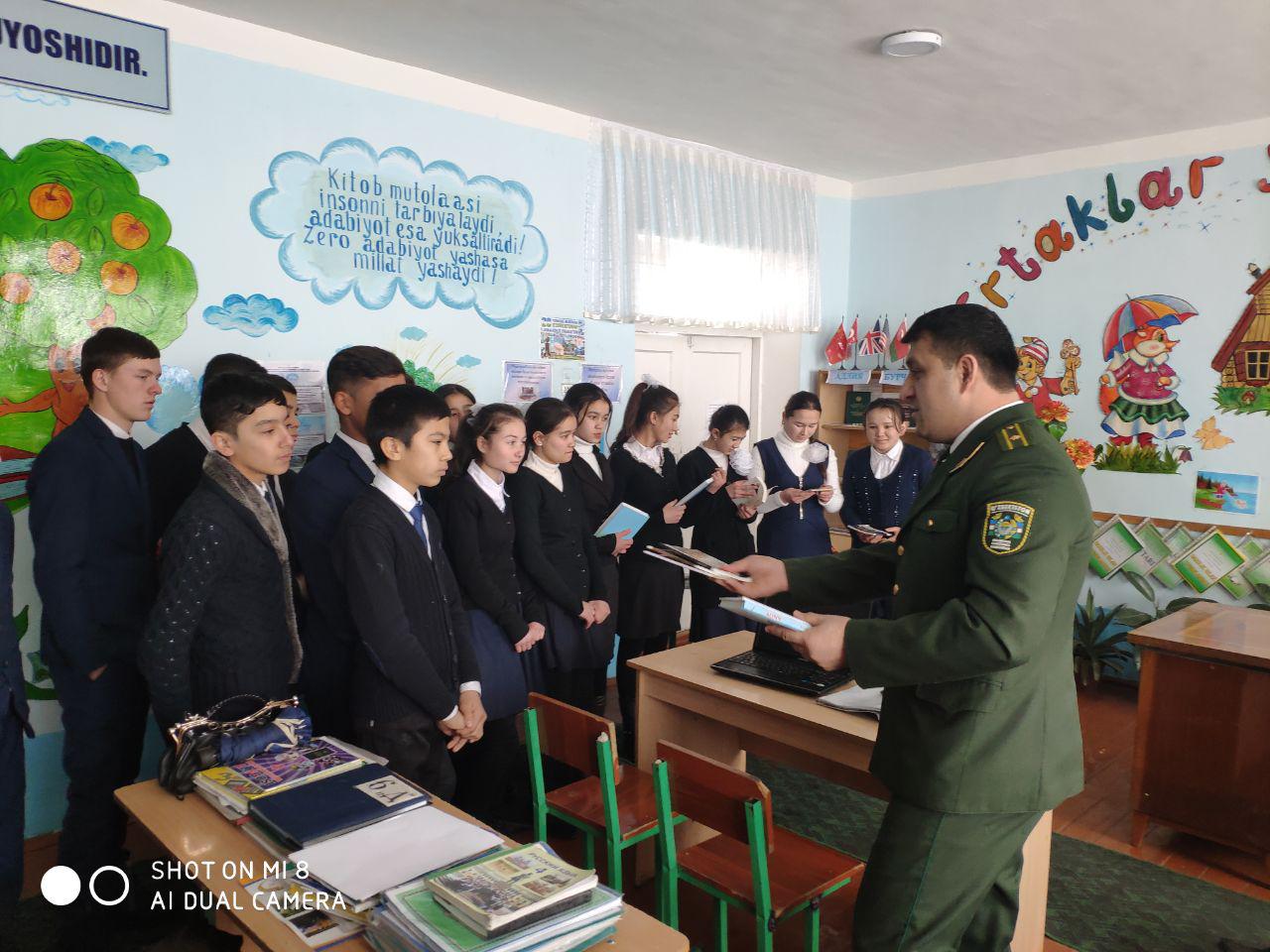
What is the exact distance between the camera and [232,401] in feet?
7.25

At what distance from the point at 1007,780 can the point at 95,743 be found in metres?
2.41

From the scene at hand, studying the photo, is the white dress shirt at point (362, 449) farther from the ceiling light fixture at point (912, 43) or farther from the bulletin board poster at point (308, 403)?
the ceiling light fixture at point (912, 43)

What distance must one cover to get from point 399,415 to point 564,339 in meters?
2.27

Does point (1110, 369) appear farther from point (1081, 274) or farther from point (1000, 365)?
point (1000, 365)

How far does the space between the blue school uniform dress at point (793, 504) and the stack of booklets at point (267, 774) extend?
2624 mm

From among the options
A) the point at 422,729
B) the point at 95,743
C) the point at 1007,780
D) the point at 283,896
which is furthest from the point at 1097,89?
the point at 95,743

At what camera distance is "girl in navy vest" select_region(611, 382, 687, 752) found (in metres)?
3.83

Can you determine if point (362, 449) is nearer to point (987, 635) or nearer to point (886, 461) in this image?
point (987, 635)

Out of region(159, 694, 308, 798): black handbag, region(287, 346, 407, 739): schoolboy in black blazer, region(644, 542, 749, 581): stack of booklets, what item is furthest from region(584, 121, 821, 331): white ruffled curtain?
region(159, 694, 308, 798): black handbag

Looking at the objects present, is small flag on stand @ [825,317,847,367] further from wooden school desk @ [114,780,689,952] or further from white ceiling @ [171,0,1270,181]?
wooden school desk @ [114,780,689,952]

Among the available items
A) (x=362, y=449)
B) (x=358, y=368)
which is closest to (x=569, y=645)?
(x=362, y=449)

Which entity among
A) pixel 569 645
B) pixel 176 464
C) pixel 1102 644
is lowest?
pixel 1102 644

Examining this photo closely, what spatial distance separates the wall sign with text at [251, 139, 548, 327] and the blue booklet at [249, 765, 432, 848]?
2.40 m

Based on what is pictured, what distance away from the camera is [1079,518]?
1.62 m
